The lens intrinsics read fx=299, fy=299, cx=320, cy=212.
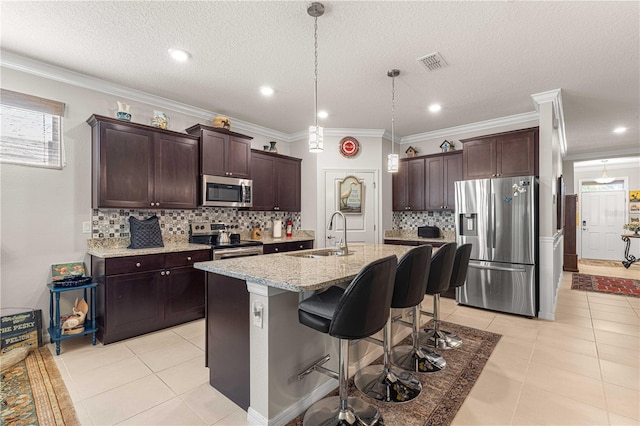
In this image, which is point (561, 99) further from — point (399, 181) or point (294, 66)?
point (294, 66)

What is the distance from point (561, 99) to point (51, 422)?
578cm

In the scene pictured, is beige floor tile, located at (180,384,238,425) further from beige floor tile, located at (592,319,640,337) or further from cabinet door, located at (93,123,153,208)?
beige floor tile, located at (592,319,640,337)

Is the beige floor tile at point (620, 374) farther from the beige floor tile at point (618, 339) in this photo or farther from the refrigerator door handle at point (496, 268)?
the refrigerator door handle at point (496, 268)

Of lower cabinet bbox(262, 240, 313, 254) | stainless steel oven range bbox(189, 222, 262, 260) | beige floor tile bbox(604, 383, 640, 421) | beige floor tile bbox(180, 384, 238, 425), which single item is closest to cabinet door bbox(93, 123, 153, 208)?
stainless steel oven range bbox(189, 222, 262, 260)

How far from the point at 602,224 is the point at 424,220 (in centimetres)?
655

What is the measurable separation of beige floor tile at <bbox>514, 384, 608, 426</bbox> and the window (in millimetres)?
4543

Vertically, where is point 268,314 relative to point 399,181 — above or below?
below

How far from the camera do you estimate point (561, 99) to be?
3.81 metres

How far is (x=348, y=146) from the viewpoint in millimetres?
5203

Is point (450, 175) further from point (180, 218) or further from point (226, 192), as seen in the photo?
point (180, 218)

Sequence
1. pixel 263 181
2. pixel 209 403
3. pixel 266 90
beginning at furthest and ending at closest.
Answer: pixel 263 181
pixel 266 90
pixel 209 403

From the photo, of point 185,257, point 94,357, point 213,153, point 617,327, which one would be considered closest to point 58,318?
point 94,357

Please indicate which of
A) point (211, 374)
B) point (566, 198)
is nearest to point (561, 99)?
point (566, 198)

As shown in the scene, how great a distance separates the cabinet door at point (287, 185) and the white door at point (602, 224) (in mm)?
8609
